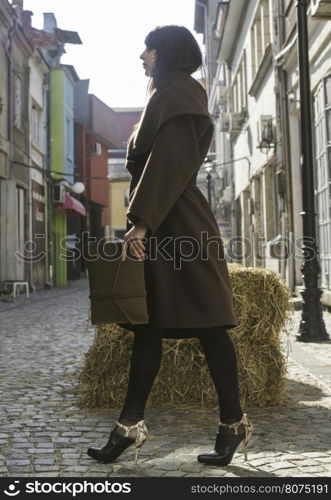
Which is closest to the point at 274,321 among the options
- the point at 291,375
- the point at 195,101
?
the point at 291,375

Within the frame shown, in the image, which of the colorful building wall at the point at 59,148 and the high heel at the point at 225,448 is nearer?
the high heel at the point at 225,448

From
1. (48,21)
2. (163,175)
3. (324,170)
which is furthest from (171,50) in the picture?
(48,21)

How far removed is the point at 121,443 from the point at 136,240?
84 centimetres

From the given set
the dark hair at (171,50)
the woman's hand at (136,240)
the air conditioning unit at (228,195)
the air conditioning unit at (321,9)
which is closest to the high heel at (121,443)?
the woman's hand at (136,240)

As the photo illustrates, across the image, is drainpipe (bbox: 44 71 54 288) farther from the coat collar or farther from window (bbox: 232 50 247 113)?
the coat collar

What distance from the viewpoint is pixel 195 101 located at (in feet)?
9.46

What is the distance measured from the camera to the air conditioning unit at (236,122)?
1934 cm

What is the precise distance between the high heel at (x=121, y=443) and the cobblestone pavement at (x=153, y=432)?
0.04 m

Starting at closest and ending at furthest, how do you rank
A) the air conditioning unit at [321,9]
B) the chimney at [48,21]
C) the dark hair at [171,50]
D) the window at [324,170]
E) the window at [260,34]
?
the dark hair at [171,50], the air conditioning unit at [321,9], the window at [324,170], the window at [260,34], the chimney at [48,21]

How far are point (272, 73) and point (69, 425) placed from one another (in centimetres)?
1131

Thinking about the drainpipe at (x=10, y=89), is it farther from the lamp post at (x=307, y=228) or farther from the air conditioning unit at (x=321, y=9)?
the lamp post at (x=307, y=228)

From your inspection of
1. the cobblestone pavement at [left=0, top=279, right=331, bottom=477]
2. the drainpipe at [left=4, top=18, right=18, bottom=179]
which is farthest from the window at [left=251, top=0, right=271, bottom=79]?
the cobblestone pavement at [left=0, top=279, right=331, bottom=477]

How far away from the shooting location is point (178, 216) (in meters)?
2.87
